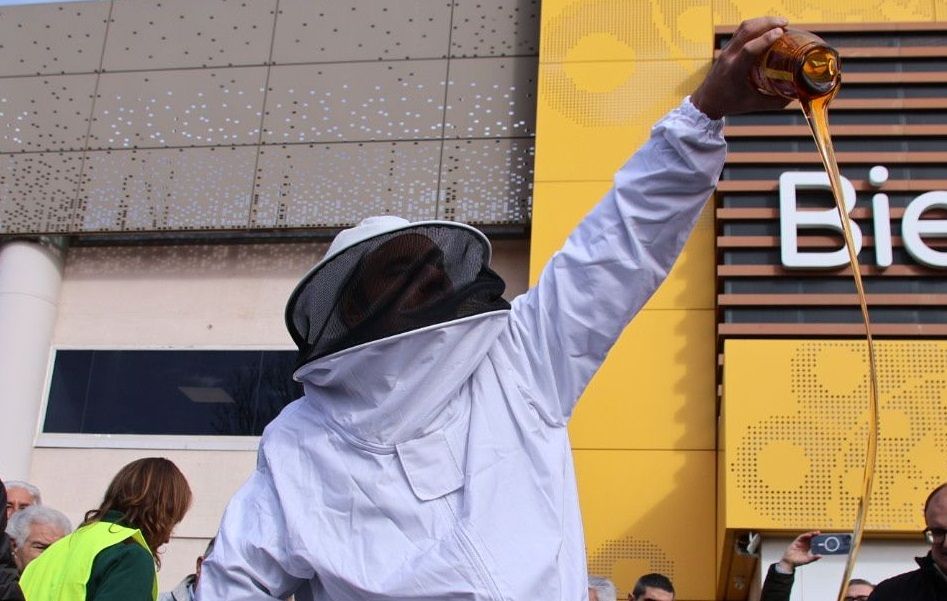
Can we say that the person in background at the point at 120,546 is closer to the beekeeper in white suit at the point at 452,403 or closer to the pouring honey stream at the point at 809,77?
the beekeeper in white suit at the point at 452,403

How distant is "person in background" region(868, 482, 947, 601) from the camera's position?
14.5ft

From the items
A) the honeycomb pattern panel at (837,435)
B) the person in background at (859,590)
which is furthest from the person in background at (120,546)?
the honeycomb pattern panel at (837,435)

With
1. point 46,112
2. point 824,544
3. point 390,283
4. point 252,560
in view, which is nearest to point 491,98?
point 46,112

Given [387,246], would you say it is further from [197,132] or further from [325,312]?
[197,132]

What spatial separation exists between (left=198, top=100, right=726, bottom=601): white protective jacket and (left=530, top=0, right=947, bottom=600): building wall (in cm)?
598

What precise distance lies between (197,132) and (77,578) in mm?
7782

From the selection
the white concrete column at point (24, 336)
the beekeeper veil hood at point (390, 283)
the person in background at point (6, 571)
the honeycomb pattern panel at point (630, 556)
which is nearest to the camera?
the beekeeper veil hood at point (390, 283)

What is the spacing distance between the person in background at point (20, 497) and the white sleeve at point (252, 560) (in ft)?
12.9

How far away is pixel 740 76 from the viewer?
7.60 feet

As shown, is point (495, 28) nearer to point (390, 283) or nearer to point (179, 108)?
point (179, 108)

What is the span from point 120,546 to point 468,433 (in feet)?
6.11

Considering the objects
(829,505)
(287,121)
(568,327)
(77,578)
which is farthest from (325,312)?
(287,121)

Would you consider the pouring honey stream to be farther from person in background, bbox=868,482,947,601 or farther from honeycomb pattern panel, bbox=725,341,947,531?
honeycomb pattern panel, bbox=725,341,947,531

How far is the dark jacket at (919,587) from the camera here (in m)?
4.43
